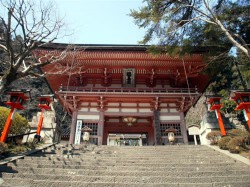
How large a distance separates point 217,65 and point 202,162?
658cm

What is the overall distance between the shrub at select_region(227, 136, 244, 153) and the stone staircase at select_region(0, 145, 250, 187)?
64 cm

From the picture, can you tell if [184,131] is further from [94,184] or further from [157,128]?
[94,184]

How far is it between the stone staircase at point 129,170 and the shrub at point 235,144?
64cm

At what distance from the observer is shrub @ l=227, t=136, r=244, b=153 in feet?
25.2

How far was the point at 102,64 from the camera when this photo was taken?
44.3 feet

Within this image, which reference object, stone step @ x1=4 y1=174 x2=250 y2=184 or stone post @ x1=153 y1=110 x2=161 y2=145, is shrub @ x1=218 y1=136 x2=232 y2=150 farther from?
stone post @ x1=153 y1=110 x2=161 y2=145

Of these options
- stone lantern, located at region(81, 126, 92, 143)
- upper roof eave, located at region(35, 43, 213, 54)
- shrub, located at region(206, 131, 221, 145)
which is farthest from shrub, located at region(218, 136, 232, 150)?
stone lantern, located at region(81, 126, 92, 143)

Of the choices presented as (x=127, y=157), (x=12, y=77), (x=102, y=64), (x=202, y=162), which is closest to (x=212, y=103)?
(x=202, y=162)

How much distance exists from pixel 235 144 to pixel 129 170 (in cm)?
518

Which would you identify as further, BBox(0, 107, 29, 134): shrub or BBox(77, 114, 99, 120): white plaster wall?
BBox(77, 114, 99, 120): white plaster wall

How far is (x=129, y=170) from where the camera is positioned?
19.0 ft

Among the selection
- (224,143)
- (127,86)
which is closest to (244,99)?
(224,143)

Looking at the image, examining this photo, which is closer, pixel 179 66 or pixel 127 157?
pixel 127 157

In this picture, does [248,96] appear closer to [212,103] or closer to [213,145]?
[212,103]
